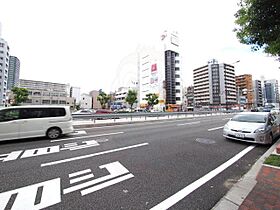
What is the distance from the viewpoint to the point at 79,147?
6527 millimetres

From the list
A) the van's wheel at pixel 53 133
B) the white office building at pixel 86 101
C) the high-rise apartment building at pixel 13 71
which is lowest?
the van's wheel at pixel 53 133

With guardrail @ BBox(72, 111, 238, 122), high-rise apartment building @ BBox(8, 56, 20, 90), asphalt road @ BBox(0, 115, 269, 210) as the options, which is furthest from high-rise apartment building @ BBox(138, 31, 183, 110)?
high-rise apartment building @ BBox(8, 56, 20, 90)

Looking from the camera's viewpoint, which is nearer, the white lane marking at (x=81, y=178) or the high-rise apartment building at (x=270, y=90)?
the white lane marking at (x=81, y=178)

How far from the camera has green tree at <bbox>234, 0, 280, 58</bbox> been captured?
5.21 meters

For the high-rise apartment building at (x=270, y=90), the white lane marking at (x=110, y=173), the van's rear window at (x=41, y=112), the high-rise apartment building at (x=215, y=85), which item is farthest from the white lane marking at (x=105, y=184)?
the high-rise apartment building at (x=270, y=90)

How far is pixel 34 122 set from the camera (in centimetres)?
781

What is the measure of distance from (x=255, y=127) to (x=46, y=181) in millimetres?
7991

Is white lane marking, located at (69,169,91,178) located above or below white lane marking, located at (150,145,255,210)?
above

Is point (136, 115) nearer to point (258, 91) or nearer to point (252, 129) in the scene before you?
point (252, 129)

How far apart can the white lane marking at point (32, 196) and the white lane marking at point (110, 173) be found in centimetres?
25

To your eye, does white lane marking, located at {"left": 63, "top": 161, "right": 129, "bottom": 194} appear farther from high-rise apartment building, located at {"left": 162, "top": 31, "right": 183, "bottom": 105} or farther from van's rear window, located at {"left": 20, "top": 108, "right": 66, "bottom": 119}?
high-rise apartment building, located at {"left": 162, "top": 31, "right": 183, "bottom": 105}

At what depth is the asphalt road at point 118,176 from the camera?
2.94m

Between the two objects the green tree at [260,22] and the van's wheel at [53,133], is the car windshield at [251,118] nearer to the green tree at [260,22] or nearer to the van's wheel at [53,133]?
the green tree at [260,22]

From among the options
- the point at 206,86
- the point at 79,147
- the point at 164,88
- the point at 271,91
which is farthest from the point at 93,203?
the point at 271,91
